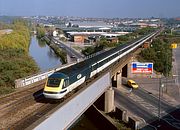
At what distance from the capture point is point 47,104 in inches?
717

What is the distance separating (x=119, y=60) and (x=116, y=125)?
54.7 feet

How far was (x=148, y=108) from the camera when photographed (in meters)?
29.6

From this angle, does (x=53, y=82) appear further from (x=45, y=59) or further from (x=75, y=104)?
(x=45, y=59)

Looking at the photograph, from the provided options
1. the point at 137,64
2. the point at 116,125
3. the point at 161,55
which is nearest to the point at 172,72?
the point at 161,55

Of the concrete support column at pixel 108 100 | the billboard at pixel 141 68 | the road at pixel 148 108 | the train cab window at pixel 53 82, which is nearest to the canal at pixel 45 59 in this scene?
the billboard at pixel 141 68

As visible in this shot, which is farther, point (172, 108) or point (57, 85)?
point (172, 108)

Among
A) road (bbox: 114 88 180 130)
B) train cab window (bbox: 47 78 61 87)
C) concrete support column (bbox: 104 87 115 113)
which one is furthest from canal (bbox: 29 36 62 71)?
train cab window (bbox: 47 78 61 87)

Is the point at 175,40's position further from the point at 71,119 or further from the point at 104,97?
the point at 71,119

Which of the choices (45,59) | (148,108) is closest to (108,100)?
(148,108)

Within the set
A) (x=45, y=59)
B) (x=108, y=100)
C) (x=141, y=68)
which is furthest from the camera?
(x=45, y=59)

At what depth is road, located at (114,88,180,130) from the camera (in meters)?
25.5

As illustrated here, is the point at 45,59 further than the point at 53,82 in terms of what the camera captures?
Yes

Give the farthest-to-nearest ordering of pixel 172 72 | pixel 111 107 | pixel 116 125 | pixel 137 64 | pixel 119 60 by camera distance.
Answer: pixel 172 72 < pixel 137 64 < pixel 119 60 < pixel 111 107 < pixel 116 125

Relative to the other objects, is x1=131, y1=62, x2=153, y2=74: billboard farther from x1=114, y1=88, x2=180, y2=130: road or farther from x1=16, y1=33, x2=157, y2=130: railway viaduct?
x1=16, y1=33, x2=157, y2=130: railway viaduct
